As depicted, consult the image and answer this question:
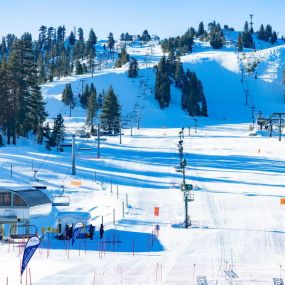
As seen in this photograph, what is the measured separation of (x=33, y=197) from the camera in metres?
37.1

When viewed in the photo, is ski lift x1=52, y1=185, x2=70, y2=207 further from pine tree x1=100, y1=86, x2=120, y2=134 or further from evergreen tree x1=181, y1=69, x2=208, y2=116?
evergreen tree x1=181, y1=69, x2=208, y2=116

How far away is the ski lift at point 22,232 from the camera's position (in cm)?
3397

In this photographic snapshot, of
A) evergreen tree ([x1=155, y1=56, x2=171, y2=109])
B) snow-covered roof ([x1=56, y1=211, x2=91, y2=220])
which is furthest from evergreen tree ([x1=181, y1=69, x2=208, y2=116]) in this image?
snow-covered roof ([x1=56, y1=211, x2=91, y2=220])

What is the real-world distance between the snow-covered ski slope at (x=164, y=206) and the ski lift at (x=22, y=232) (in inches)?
38.7

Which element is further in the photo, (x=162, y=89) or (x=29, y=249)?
(x=162, y=89)

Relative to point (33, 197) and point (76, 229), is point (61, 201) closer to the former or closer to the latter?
point (33, 197)

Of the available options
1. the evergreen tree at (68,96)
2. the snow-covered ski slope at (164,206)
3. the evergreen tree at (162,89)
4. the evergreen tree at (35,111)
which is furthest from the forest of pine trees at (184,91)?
the evergreen tree at (35,111)

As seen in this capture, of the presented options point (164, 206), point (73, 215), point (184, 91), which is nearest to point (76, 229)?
point (73, 215)

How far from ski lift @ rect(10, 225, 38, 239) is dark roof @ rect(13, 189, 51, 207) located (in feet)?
5.00

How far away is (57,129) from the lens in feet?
247

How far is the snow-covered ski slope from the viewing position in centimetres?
2720

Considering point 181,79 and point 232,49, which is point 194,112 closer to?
point 181,79

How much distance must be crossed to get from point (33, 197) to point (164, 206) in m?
12.1

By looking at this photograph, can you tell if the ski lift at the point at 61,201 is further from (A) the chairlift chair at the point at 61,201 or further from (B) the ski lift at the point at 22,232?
(B) the ski lift at the point at 22,232
